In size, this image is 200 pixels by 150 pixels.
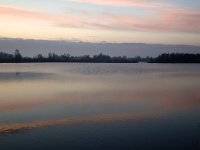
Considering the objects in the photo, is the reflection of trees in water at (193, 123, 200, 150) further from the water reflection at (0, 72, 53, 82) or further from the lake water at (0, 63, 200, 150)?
the water reflection at (0, 72, 53, 82)

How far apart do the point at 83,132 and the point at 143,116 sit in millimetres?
3568

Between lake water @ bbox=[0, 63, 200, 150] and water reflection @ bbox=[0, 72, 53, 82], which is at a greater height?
lake water @ bbox=[0, 63, 200, 150]

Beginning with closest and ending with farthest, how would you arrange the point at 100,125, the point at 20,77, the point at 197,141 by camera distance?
the point at 197,141 < the point at 100,125 < the point at 20,77

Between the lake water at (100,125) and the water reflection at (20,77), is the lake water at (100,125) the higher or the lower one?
the higher one

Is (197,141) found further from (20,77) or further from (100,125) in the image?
(20,77)

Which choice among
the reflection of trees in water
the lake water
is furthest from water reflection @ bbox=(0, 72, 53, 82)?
the reflection of trees in water

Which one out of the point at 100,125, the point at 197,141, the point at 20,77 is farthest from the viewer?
the point at 20,77

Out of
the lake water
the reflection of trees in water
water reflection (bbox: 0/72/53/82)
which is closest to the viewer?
the reflection of trees in water

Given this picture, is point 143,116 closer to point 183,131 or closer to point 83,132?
point 183,131

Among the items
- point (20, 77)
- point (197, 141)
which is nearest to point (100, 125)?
point (197, 141)

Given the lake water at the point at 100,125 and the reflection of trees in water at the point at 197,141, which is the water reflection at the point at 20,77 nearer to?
the lake water at the point at 100,125

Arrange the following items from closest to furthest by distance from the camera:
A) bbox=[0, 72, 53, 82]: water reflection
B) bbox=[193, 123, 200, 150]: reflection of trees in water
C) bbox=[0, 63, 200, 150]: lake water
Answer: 1. bbox=[193, 123, 200, 150]: reflection of trees in water
2. bbox=[0, 63, 200, 150]: lake water
3. bbox=[0, 72, 53, 82]: water reflection

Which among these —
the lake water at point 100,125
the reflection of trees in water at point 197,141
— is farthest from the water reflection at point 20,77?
the reflection of trees in water at point 197,141

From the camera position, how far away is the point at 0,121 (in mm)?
12141
